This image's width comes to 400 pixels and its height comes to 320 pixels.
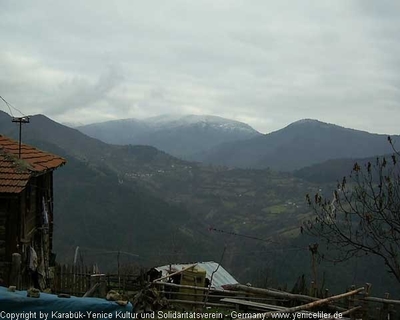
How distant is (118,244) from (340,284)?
3104 centimetres

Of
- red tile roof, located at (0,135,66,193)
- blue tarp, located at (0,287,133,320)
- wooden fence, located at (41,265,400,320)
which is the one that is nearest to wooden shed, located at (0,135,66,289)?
red tile roof, located at (0,135,66,193)

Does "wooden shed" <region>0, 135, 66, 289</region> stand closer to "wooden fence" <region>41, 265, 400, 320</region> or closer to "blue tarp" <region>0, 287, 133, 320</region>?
"wooden fence" <region>41, 265, 400, 320</region>

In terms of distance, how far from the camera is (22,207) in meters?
12.7

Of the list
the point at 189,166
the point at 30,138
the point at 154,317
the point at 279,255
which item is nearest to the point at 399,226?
the point at 154,317

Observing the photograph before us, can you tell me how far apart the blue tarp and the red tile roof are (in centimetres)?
541

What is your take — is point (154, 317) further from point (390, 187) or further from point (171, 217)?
point (171, 217)

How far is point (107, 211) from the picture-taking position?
75.9m

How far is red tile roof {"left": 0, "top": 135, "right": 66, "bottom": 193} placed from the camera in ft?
38.2

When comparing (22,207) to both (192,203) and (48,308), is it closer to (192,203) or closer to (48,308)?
(48,308)

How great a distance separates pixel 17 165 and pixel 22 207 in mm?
1115

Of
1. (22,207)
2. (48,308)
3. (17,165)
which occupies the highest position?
(17,165)

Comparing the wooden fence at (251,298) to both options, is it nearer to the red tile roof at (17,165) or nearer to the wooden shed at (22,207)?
the wooden shed at (22,207)

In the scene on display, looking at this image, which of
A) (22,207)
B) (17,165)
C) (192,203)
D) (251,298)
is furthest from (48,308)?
(192,203)

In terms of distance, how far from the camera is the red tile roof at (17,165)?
11633 mm
